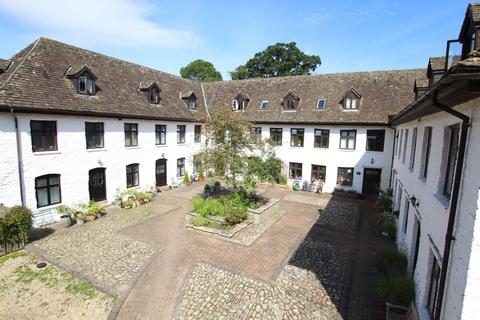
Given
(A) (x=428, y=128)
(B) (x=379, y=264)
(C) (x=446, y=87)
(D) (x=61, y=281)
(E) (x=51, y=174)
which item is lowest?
(D) (x=61, y=281)

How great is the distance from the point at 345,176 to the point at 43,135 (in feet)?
66.0

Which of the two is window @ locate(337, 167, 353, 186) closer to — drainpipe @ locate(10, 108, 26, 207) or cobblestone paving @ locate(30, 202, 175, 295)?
cobblestone paving @ locate(30, 202, 175, 295)

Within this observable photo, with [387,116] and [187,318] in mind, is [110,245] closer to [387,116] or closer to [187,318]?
[187,318]

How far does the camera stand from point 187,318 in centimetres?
686

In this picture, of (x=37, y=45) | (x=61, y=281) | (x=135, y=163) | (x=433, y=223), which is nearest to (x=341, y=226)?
(x=433, y=223)

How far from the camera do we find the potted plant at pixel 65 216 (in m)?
13.2

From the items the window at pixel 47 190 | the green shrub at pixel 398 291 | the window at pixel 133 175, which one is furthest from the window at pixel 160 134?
the green shrub at pixel 398 291

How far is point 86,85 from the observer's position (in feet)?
50.8

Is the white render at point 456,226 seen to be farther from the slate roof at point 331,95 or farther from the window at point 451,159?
the slate roof at point 331,95

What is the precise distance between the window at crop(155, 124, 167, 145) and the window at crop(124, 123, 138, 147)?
1.96 metres

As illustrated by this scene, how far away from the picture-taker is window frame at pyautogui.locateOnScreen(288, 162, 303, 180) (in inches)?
Result: 870

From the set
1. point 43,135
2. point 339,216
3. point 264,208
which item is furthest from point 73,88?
point 339,216

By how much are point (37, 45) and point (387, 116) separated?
76.1 feet

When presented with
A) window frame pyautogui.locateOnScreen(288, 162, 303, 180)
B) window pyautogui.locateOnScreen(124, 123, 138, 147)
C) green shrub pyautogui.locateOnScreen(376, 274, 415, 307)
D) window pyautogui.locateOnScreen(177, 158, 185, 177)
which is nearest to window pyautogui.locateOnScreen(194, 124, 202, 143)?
window pyautogui.locateOnScreen(177, 158, 185, 177)
